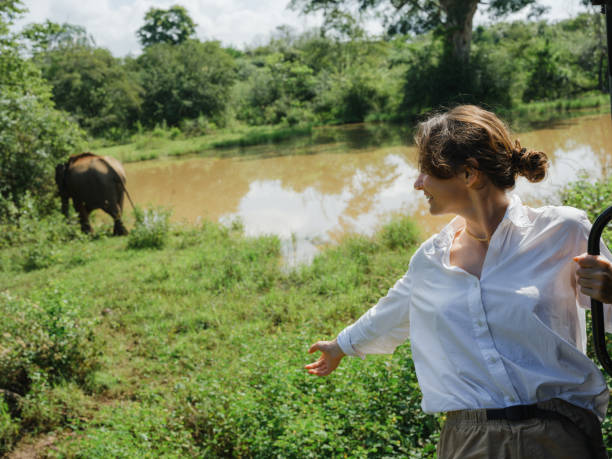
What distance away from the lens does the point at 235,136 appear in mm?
26641

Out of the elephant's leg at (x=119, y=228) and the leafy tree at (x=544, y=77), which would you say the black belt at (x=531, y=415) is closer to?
the elephant's leg at (x=119, y=228)

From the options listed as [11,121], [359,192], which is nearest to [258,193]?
[359,192]

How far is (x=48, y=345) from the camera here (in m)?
4.32

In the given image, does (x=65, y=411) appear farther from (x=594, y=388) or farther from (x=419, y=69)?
(x=419, y=69)

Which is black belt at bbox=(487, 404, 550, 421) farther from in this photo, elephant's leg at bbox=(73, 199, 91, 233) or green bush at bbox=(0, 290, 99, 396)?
elephant's leg at bbox=(73, 199, 91, 233)

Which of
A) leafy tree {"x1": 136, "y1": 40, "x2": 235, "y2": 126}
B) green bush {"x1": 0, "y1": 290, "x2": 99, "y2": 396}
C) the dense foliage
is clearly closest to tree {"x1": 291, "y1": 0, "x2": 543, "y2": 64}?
the dense foliage

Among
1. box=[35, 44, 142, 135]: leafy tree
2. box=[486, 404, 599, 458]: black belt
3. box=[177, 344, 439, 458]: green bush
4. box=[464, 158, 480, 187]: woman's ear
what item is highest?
box=[35, 44, 142, 135]: leafy tree

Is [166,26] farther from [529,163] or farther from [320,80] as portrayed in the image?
[529,163]

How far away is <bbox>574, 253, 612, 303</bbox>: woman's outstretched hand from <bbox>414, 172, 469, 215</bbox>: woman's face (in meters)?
0.41

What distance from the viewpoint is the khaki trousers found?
1309 millimetres

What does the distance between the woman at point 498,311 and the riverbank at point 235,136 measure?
1810 centimetres

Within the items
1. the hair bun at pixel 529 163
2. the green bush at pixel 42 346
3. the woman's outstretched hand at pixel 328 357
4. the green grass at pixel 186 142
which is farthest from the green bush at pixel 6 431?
the green grass at pixel 186 142

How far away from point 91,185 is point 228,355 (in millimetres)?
6307

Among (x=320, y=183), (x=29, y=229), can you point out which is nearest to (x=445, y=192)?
(x=29, y=229)
